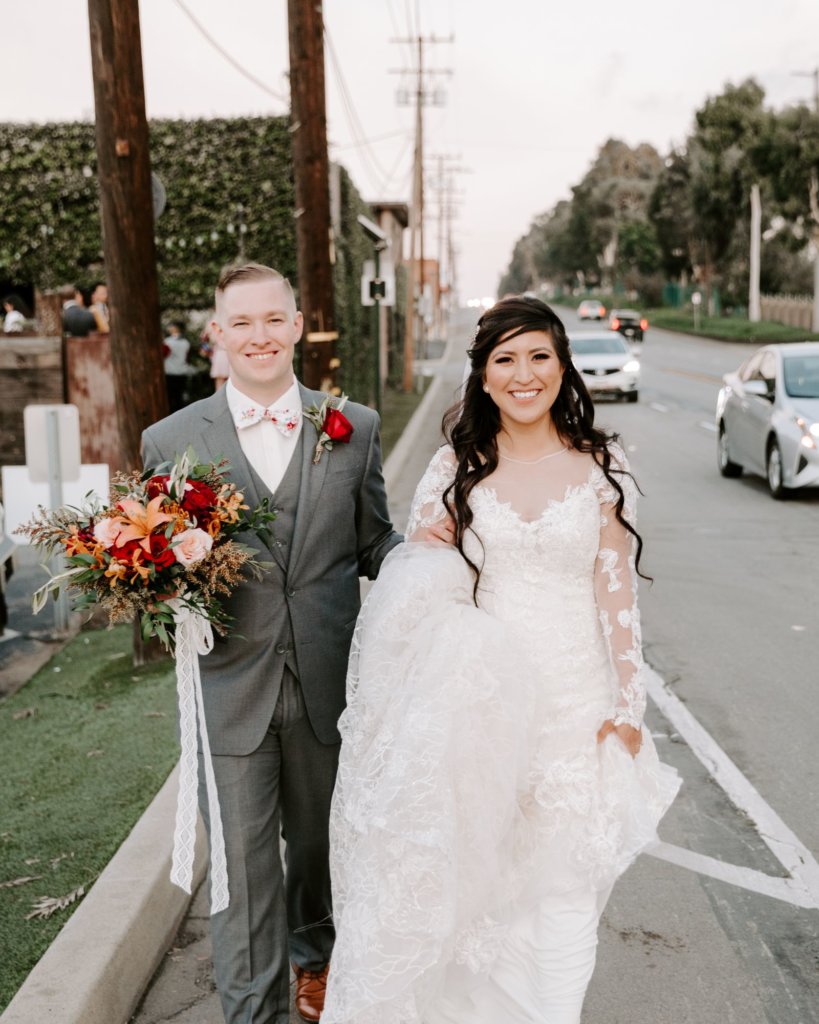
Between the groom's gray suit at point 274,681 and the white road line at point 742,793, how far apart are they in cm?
203

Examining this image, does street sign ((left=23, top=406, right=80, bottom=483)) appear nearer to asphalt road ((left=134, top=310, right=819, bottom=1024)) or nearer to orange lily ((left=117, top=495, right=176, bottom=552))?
asphalt road ((left=134, top=310, right=819, bottom=1024))

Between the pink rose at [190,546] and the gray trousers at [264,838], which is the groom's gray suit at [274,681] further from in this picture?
the pink rose at [190,546]

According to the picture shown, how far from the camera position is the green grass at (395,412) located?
20.2 meters

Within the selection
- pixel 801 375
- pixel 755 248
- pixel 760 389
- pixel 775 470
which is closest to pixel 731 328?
pixel 755 248

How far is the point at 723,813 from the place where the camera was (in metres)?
5.07

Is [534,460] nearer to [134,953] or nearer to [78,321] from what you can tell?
[134,953]

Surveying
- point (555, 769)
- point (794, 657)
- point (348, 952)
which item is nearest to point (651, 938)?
point (555, 769)

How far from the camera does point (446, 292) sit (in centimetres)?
9975

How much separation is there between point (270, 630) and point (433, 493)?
1.93 ft

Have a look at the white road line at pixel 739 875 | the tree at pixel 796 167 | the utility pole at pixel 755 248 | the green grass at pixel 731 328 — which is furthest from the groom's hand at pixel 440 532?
the utility pole at pixel 755 248

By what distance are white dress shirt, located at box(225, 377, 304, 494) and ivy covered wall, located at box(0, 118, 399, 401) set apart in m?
16.7

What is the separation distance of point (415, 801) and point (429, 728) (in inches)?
6.8

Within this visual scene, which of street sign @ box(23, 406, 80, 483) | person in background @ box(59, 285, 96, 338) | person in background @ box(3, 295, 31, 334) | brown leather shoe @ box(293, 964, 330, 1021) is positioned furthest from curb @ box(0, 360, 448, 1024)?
person in background @ box(3, 295, 31, 334)

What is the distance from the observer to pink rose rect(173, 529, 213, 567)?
2.84 meters
